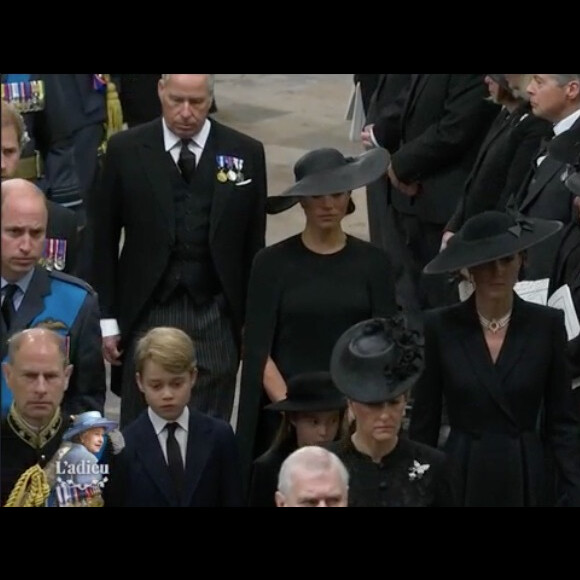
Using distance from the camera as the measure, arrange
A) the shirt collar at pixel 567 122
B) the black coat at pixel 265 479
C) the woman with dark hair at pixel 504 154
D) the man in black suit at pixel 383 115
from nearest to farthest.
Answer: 1. the black coat at pixel 265 479
2. the shirt collar at pixel 567 122
3. the woman with dark hair at pixel 504 154
4. the man in black suit at pixel 383 115

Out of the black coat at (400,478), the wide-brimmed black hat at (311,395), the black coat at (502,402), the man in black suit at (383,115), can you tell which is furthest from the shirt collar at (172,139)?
the man in black suit at (383,115)

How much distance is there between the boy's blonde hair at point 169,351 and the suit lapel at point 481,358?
88 centimetres

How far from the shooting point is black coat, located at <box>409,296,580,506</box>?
5531mm

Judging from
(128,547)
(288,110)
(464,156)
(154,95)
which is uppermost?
(288,110)

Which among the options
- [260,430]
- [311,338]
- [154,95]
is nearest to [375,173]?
[311,338]

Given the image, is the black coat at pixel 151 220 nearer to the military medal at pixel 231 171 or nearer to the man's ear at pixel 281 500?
the military medal at pixel 231 171

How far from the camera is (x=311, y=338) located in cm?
605

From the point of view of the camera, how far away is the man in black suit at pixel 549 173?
6.54m

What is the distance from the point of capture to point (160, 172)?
6.39 meters

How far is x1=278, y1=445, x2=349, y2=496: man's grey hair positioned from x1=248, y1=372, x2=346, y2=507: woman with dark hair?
30.2 inches

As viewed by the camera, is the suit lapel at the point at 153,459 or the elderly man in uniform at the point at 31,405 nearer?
the elderly man in uniform at the point at 31,405

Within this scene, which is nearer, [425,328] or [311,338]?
[425,328]

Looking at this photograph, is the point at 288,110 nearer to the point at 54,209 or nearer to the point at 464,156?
the point at 464,156
